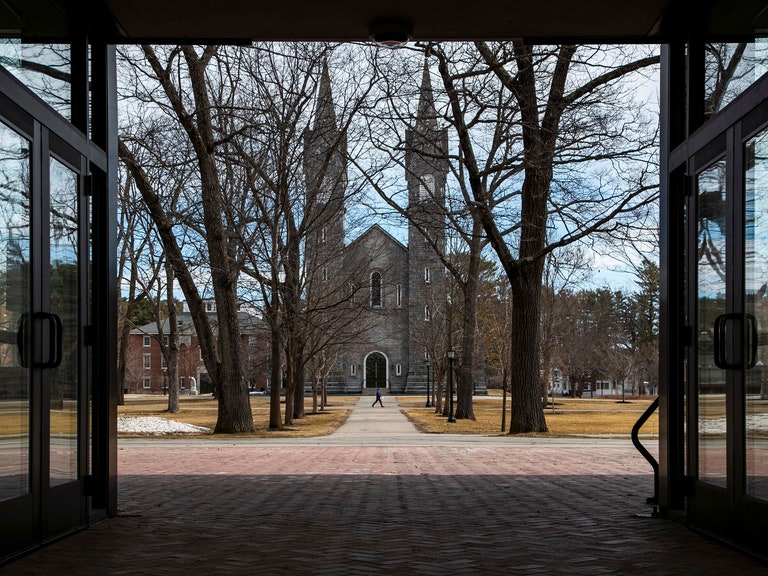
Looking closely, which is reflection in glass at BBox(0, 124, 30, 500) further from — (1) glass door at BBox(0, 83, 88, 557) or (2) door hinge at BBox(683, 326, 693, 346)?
(2) door hinge at BBox(683, 326, 693, 346)

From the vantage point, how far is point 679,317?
7.84 m

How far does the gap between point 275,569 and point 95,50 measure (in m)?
4.60

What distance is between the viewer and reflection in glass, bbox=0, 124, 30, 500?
585 centimetres

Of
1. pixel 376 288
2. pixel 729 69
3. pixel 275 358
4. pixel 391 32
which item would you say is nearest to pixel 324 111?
pixel 275 358

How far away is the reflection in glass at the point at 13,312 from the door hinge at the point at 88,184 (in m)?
1.25

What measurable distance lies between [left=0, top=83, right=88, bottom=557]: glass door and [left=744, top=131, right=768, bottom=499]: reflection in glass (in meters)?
4.42

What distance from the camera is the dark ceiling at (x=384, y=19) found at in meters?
7.84

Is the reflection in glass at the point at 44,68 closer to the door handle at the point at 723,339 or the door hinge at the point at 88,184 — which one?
the door hinge at the point at 88,184

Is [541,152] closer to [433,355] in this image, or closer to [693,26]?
[693,26]

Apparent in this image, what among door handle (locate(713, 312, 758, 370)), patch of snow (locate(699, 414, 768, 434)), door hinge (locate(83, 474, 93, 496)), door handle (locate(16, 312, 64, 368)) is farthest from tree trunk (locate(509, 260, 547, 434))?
door handle (locate(16, 312, 64, 368))

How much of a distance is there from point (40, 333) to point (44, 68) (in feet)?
6.29

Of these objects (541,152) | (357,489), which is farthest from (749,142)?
(541,152)

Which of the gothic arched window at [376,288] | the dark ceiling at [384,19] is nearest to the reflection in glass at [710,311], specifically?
the dark ceiling at [384,19]

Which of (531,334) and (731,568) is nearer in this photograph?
(731,568)
